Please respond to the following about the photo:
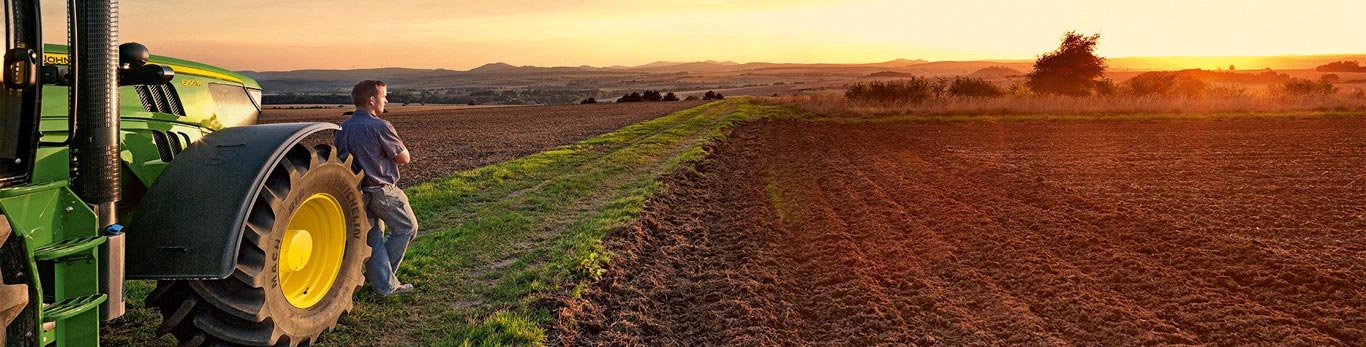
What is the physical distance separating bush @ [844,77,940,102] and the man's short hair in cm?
3184

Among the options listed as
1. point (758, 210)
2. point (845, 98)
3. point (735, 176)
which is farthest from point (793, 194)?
point (845, 98)

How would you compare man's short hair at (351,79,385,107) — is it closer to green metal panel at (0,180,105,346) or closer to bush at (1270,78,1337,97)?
green metal panel at (0,180,105,346)

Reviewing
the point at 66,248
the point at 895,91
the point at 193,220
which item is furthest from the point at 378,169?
the point at 895,91

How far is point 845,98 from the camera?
38.2 m

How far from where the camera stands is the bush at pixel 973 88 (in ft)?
126

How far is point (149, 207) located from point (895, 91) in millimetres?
35683

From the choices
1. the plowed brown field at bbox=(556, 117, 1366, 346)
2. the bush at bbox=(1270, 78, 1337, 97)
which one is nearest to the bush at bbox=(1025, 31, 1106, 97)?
the bush at bbox=(1270, 78, 1337, 97)

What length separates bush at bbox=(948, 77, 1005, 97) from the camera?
126 feet

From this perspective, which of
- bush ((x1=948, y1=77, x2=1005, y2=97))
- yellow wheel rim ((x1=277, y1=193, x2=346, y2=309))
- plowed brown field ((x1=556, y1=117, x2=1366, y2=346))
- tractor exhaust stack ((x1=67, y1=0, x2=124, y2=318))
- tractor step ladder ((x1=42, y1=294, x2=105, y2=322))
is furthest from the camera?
bush ((x1=948, y1=77, x2=1005, y2=97))

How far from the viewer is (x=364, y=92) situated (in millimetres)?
5562

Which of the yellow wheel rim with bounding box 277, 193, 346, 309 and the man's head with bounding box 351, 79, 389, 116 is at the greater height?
the man's head with bounding box 351, 79, 389, 116

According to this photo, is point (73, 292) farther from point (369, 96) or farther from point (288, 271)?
point (369, 96)

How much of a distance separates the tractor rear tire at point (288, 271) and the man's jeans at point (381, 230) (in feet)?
1.47

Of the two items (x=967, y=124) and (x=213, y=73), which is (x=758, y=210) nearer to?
(x=213, y=73)
